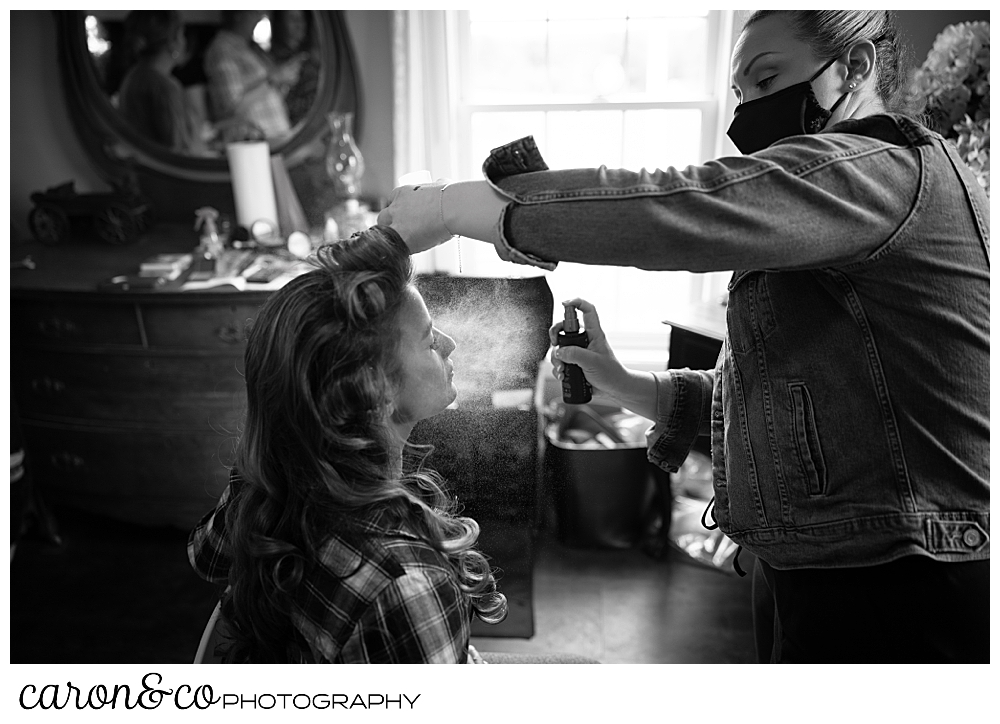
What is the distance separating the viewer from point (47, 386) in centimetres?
242

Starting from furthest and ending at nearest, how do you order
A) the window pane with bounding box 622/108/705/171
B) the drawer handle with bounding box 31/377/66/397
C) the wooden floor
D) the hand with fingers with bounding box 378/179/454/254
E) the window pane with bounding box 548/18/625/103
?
the drawer handle with bounding box 31/377/66/397 → the window pane with bounding box 548/18/625/103 → the wooden floor → the window pane with bounding box 622/108/705/171 → the hand with fingers with bounding box 378/179/454/254

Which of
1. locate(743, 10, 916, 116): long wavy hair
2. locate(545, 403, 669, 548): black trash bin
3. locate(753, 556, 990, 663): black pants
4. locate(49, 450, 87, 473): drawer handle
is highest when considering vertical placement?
locate(743, 10, 916, 116): long wavy hair

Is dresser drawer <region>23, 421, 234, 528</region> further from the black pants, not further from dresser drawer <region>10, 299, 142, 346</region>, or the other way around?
the black pants

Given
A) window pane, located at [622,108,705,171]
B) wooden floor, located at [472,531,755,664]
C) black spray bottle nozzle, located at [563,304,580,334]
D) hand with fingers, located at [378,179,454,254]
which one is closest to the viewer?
hand with fingers, located at [378,179,454,254]

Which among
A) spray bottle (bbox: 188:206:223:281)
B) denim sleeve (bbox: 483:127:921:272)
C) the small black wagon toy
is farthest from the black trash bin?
the small black wagon toy

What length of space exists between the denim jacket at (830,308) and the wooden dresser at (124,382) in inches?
60.0

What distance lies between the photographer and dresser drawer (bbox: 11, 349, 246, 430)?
2305mm

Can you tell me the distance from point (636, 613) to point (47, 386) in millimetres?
1920

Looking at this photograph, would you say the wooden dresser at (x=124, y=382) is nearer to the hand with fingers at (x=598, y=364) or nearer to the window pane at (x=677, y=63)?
the window pane at (x=677, y=63)

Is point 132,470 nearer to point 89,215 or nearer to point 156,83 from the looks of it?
point 89,215

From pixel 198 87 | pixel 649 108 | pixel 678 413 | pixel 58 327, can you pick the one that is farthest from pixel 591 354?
pixel 198 87

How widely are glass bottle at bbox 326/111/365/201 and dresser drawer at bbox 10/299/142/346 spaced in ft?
2.31
